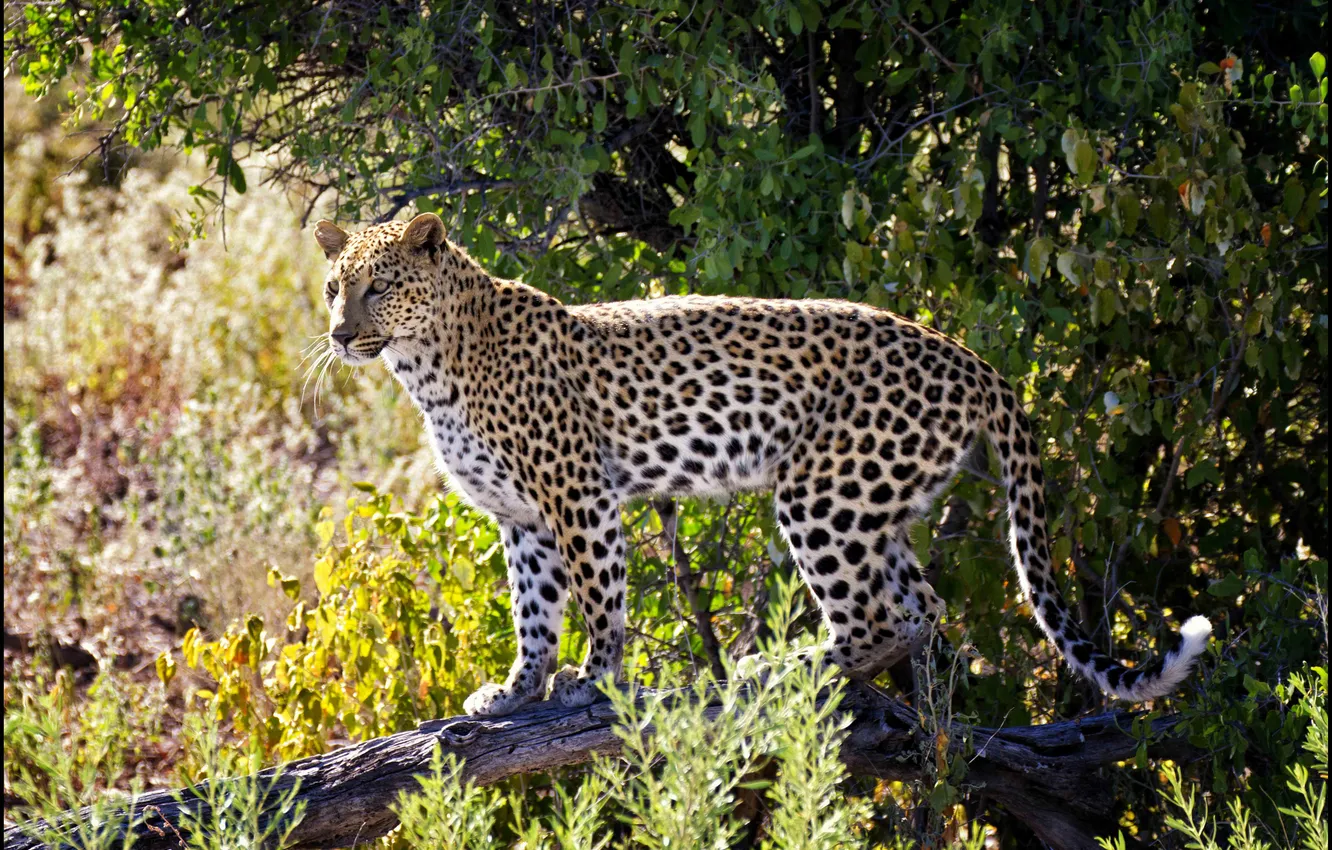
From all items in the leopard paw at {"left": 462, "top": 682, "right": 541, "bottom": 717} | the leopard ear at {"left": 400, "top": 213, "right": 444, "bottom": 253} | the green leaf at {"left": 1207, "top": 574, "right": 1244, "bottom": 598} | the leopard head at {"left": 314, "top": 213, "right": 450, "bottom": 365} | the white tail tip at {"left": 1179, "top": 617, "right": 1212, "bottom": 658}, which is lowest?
the leopard paw at {"left": 462, "top": 682, "right": 541, "bottom": 717}

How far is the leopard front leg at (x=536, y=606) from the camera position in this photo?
233 inches

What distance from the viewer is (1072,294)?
20.0 ft

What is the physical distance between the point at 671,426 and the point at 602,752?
1.27 metres

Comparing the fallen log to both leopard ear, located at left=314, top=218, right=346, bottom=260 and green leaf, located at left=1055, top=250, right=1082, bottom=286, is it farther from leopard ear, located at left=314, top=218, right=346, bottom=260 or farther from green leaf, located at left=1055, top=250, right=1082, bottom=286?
leopard ear, located at left=314, top=218, right=346, bottom=260

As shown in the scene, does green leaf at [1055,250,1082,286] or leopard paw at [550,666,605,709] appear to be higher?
green leaf at [1055,250,1082,286]

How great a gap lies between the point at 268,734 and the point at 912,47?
13.3 ft

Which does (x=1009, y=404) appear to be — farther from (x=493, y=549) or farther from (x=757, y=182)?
(x=493, y=549)

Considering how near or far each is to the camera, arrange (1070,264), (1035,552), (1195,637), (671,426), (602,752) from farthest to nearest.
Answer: (671,426)
(1035,552)
(1070,264)
(602,752)
(1195,637)

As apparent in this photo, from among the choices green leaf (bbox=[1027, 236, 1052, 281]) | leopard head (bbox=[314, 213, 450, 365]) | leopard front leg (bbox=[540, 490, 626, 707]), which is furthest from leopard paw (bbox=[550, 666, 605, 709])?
green leaf (bbox=[1027, 236, 1052, 281])

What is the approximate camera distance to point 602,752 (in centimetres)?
521

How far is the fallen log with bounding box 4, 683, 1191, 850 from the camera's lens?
491 cm

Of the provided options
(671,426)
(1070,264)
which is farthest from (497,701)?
(1070,264)

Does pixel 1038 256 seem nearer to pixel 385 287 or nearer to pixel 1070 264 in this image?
pixel 1070 264

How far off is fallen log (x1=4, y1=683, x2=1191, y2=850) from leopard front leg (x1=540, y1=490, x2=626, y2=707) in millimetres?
134
